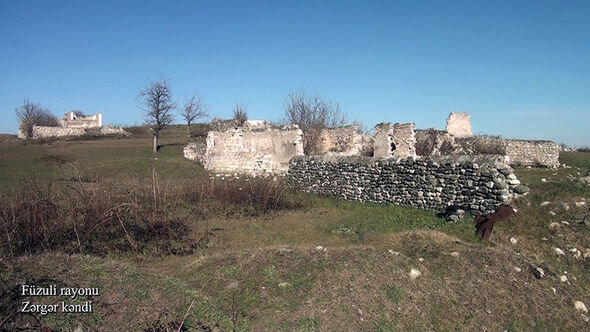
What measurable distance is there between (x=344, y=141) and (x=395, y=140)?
15.4 feet

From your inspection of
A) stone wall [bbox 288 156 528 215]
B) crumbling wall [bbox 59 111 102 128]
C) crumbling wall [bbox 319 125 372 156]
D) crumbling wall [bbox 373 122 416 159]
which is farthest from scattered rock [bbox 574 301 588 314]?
crumbling wall [bbox 59 111 102 128]

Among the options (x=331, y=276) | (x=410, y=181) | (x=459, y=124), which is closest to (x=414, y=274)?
(x=331, y=276)

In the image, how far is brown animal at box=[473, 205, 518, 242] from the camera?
9.57 meters

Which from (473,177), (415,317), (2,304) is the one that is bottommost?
(415,317)

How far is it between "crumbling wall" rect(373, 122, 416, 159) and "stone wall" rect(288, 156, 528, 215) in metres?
5.74

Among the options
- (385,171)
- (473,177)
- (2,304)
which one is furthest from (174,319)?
(385,171)

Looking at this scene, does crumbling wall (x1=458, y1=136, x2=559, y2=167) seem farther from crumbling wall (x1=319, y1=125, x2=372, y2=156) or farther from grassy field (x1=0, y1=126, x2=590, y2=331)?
grassy field (x1=0, y1=126, x2=590, y2=331)

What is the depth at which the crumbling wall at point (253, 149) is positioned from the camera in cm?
2183

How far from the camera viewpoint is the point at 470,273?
7.70 meters

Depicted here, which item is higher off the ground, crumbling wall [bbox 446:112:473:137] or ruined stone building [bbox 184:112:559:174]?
crumbling wall [bbox 446:112:473:137]

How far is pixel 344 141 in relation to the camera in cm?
2691

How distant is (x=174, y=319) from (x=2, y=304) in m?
1.89

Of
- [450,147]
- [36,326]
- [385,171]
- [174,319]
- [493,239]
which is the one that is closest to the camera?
[36,326]

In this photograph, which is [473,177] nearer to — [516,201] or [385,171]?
[516,201]
